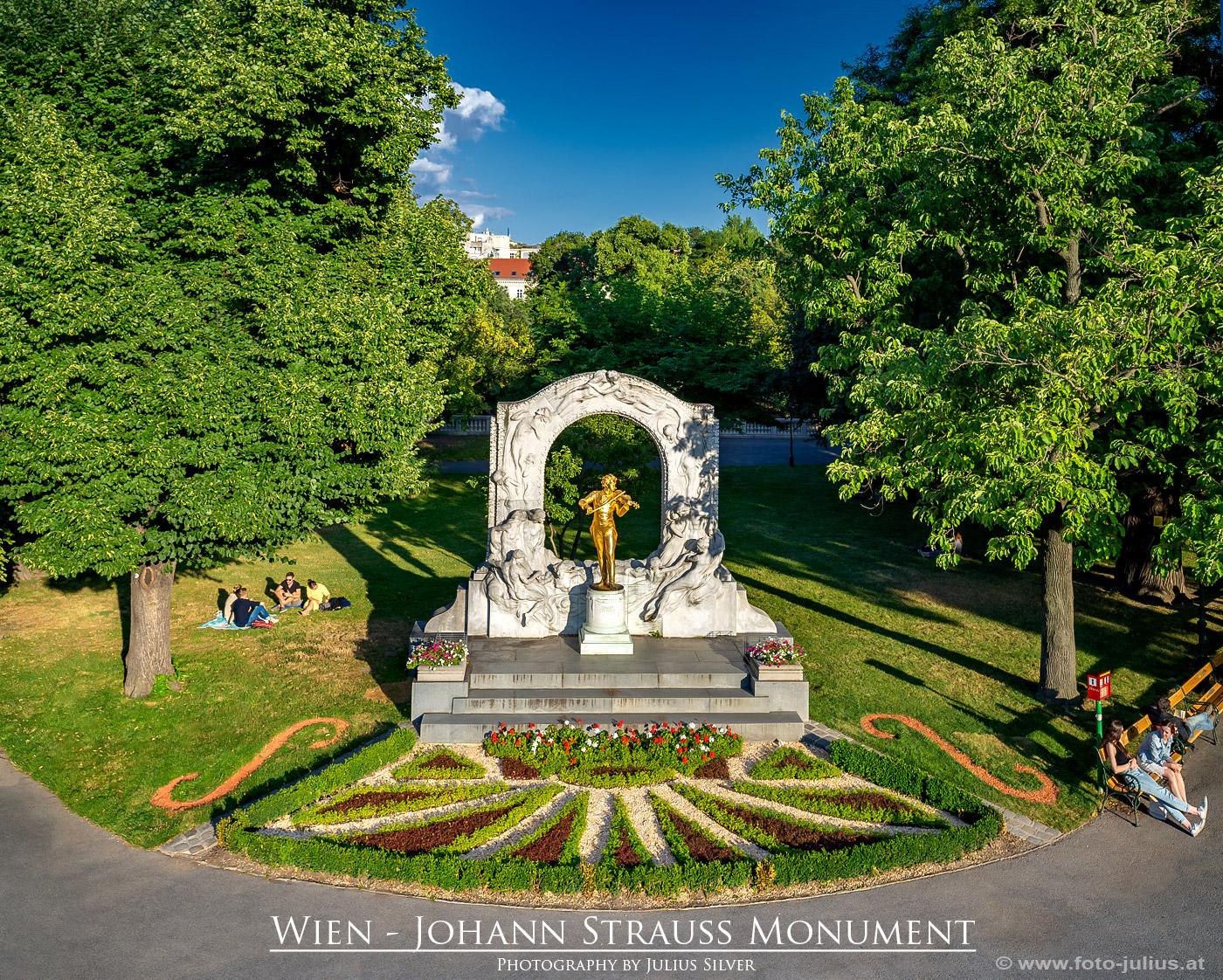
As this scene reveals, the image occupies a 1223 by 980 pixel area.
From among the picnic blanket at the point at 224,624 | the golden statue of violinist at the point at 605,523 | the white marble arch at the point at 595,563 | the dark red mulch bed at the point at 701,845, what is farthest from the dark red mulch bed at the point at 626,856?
the picnic blanket at the point at 224,624

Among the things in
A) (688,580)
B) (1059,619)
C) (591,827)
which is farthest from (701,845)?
(1059,619)

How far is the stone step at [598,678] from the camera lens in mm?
14758

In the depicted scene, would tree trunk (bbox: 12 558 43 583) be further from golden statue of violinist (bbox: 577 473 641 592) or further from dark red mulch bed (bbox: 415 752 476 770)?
golden statue of violinist (bbox: 577 473 641 592)

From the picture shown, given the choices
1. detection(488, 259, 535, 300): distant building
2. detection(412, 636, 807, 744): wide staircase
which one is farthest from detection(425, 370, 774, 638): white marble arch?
detection(488, 259, 535, 300): distant building

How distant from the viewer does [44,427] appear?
1267 cm

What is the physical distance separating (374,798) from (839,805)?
6.75 meters

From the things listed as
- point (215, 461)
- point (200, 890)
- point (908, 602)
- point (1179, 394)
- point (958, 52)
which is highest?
point (958, 52)

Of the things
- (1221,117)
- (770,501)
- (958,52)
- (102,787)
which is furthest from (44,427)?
(770,501)

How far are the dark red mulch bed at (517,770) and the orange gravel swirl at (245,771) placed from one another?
3.19m

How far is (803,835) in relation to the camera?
35.7 ft

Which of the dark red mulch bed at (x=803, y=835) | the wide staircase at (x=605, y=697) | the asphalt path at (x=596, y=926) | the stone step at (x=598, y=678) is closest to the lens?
→ the asphalt path at (x=596, y=926)

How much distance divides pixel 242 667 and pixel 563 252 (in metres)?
64.6

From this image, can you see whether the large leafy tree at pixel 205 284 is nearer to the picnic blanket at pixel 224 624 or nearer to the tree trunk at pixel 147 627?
the tree trunk at pixel 147 627

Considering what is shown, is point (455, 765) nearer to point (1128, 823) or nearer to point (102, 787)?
point (102, 787)
